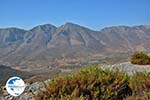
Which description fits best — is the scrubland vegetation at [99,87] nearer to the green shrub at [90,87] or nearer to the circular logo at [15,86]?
the green shrub at [90,87]

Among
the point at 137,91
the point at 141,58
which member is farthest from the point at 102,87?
the point at 141,58

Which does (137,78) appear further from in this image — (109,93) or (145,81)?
(109,93)

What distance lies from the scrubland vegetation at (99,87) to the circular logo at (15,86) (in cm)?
61

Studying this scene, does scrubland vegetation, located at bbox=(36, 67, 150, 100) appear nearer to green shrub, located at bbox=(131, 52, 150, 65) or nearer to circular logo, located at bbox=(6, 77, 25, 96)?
circular logo, located at bbox=(6, 77, 25, 96)

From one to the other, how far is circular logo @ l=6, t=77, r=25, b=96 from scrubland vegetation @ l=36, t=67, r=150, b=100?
0.61 metres

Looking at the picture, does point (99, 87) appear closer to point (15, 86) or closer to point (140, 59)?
point (15, 86)

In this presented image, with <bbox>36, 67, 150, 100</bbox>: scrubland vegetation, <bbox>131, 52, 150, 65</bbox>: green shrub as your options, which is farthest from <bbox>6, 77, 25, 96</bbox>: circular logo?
<bbox>131, 52, 150, 65</bbox>: green shrub

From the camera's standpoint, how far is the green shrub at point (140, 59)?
872 inches

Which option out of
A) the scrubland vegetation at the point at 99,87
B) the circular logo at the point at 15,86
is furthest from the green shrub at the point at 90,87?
the circular logo at the point at 15,86

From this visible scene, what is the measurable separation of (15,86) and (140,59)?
15.8 m

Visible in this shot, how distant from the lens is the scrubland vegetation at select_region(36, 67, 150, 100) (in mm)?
7371

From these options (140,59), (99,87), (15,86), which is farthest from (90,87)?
(140,59)

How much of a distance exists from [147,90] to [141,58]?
1492 cm

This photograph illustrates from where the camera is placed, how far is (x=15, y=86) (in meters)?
7.92
